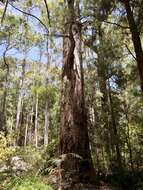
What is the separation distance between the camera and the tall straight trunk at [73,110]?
6293 mm

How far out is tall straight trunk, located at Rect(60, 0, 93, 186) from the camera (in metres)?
6.29

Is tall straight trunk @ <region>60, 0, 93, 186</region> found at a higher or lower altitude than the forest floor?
higher

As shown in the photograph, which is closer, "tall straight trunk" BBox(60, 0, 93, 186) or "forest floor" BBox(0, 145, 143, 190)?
"forest floor" BBox(0, 145, 143, 190)

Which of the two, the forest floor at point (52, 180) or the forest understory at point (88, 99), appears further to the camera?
the forest understory at point (88, 99)

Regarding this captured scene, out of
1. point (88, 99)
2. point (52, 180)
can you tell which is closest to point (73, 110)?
point (52, 180)

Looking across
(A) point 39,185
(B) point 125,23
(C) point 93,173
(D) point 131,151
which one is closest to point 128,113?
(D) point 131,151

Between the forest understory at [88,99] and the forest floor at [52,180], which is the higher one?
the forest understory at [88,99]

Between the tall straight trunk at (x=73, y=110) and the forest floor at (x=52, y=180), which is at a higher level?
the tall straight trunk at (x=73, y=110)

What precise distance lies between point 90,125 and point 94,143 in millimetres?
676

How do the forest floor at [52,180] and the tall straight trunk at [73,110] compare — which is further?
the tall straight trunk at [73,110]

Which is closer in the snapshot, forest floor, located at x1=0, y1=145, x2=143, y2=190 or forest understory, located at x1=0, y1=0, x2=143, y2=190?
forest floor, located at x1=0, y1=145, x2=143, y2=190

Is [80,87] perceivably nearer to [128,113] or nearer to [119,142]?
[119,142]

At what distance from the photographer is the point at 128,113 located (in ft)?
40.0

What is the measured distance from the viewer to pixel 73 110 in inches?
268
